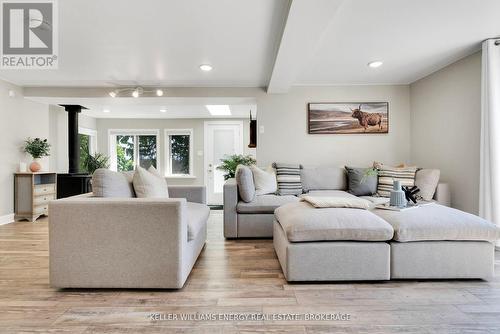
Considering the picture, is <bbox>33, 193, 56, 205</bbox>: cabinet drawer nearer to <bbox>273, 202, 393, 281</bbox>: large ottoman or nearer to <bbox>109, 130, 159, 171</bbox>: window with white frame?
<bbox>109, 130, 159, 171</bbox>: window with white frame

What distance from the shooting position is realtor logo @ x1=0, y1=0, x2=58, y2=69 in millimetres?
2182

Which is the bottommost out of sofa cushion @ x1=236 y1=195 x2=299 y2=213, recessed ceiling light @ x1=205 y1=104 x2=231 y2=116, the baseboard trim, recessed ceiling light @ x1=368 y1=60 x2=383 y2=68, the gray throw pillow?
the baseboard trim

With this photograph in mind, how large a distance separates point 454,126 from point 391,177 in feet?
3.20

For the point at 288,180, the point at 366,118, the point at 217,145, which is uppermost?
the point at 366,118

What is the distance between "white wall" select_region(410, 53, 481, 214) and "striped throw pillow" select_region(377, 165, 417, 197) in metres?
0.49

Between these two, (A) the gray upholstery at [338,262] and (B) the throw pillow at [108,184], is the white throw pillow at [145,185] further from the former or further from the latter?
(A) the gray upholstery at [338,262]

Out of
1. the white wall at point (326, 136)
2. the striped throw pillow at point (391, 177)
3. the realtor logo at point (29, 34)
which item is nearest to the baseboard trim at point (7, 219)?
the realtor logo at point (29, 34)

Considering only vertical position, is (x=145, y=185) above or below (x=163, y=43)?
below

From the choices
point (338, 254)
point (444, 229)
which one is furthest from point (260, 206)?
point (444, 229)

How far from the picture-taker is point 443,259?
1944 mm

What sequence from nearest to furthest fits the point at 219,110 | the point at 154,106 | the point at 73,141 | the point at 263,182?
the point at 263,182
the point at 73,141
the point at 154,106
the point at 219,110

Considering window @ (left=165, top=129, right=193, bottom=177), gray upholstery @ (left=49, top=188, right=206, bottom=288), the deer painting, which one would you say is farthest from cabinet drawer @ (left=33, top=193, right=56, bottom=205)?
the deer painting

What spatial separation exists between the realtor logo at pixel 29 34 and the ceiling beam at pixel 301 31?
6.29ft

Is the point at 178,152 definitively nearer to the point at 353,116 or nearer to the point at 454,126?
the point at 353,116
